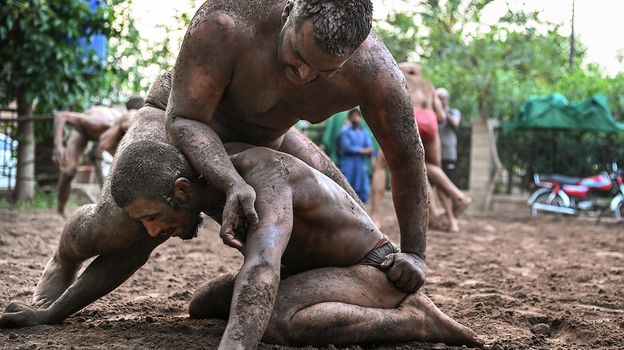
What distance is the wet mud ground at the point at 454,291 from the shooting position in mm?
2314

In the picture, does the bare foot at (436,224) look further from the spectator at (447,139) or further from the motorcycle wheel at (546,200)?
the motorcycle wheel at (546,200)

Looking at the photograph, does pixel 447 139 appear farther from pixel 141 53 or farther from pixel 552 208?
pixel 141 53

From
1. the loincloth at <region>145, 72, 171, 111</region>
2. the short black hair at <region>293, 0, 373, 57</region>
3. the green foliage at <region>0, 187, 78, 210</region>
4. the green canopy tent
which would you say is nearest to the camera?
the short black hair at <region>293, 0, 373, 57</region>

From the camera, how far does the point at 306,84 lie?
2.28m

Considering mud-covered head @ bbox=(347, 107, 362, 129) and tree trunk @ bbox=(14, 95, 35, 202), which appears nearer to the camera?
mud-covered head @ bbox=(347, 107, 362, 129)

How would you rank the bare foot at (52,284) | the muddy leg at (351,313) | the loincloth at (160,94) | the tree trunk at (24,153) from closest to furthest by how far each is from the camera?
the muddy leg at (351,313)
the bare foot at (52,284)
the loincloth at (160,94)
the tree trunk at (24,153)

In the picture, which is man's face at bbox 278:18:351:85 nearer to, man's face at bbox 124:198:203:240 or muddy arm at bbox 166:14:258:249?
muddy arm at bbox 166:14:258:249

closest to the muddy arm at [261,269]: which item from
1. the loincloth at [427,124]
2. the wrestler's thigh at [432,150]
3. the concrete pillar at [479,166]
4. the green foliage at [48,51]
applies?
the loincloth at [427,124]

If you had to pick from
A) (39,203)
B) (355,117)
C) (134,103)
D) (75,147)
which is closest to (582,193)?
(355,117)

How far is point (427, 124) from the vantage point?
659 cm

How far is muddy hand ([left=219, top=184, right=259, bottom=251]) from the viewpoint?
1839 mm

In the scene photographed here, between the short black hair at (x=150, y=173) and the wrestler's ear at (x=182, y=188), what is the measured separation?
15 mm

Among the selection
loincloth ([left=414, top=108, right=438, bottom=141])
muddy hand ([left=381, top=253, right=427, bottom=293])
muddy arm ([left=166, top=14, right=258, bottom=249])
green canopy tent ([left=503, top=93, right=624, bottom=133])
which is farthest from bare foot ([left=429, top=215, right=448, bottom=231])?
muddy arm ([left=166, top=14, right=258, bottom=249])

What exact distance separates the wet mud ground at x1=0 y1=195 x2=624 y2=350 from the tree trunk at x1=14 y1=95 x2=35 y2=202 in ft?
9.41
